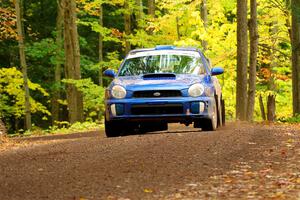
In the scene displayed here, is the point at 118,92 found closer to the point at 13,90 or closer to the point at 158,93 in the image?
the point at 158,93

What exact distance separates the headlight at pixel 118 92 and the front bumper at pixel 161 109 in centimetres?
7

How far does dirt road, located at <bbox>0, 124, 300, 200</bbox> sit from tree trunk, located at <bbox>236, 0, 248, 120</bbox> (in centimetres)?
1012

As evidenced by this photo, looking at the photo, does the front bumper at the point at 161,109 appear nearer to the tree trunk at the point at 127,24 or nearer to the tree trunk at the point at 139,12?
the tree trunk at the point at 127,24

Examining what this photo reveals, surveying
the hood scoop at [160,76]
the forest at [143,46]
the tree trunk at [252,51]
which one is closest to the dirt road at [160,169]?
the hood scoop at [160,76]

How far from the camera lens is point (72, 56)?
2577cm

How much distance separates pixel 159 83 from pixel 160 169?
4.62 m

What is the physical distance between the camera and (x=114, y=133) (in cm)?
1320

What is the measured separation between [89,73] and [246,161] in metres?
30.7

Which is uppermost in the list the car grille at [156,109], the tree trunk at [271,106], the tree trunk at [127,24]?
the tree trunk at [127,24]

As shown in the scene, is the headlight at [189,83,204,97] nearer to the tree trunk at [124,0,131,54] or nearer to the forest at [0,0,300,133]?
the forest at [0,0,300,133]

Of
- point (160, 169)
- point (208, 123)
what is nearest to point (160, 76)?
point (208, 123)

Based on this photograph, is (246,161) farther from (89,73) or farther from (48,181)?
(89,73)

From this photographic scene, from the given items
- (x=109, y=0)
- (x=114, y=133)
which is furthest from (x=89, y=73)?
(x=114, y=133)

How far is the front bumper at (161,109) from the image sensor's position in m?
12.4
